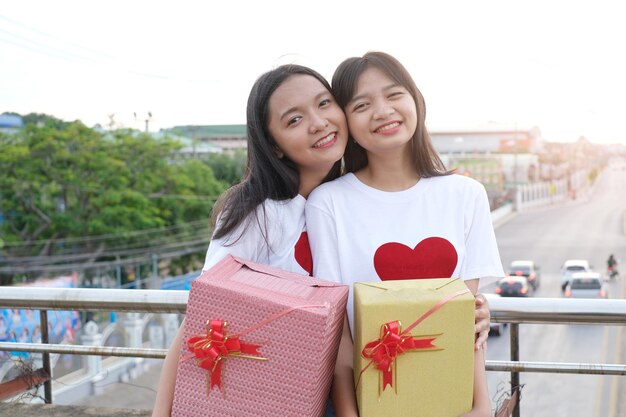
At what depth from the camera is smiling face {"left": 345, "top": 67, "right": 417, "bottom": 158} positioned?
1286mm

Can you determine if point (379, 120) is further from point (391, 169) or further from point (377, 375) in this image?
point (377, 375)

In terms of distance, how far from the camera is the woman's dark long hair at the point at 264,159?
1.30 m

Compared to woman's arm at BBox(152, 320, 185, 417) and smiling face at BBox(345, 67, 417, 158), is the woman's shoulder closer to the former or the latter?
smiling face at BBox(345, 67, 417, 158)

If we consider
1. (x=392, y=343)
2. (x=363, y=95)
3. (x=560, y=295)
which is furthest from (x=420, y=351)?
(x=560, y=295)

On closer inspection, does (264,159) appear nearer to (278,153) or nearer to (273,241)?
(278,153)

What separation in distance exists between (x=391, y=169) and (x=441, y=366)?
0.42 meters

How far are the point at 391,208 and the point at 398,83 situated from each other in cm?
24

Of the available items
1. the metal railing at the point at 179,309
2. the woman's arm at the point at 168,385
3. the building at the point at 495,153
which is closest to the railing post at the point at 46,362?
the metal railing at the point at 179,309

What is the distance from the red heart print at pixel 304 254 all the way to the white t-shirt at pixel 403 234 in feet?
0.08

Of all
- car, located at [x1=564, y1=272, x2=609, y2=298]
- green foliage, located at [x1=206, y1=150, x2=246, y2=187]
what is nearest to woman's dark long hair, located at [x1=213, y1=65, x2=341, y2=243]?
car, located at [x1=564, y1=272, x2=609, y2=298]

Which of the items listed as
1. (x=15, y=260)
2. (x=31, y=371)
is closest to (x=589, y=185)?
(x=15, y=260)

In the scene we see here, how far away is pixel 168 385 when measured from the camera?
1.17 meters

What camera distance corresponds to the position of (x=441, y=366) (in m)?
1.05

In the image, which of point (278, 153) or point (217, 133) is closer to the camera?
point (278, 153)
